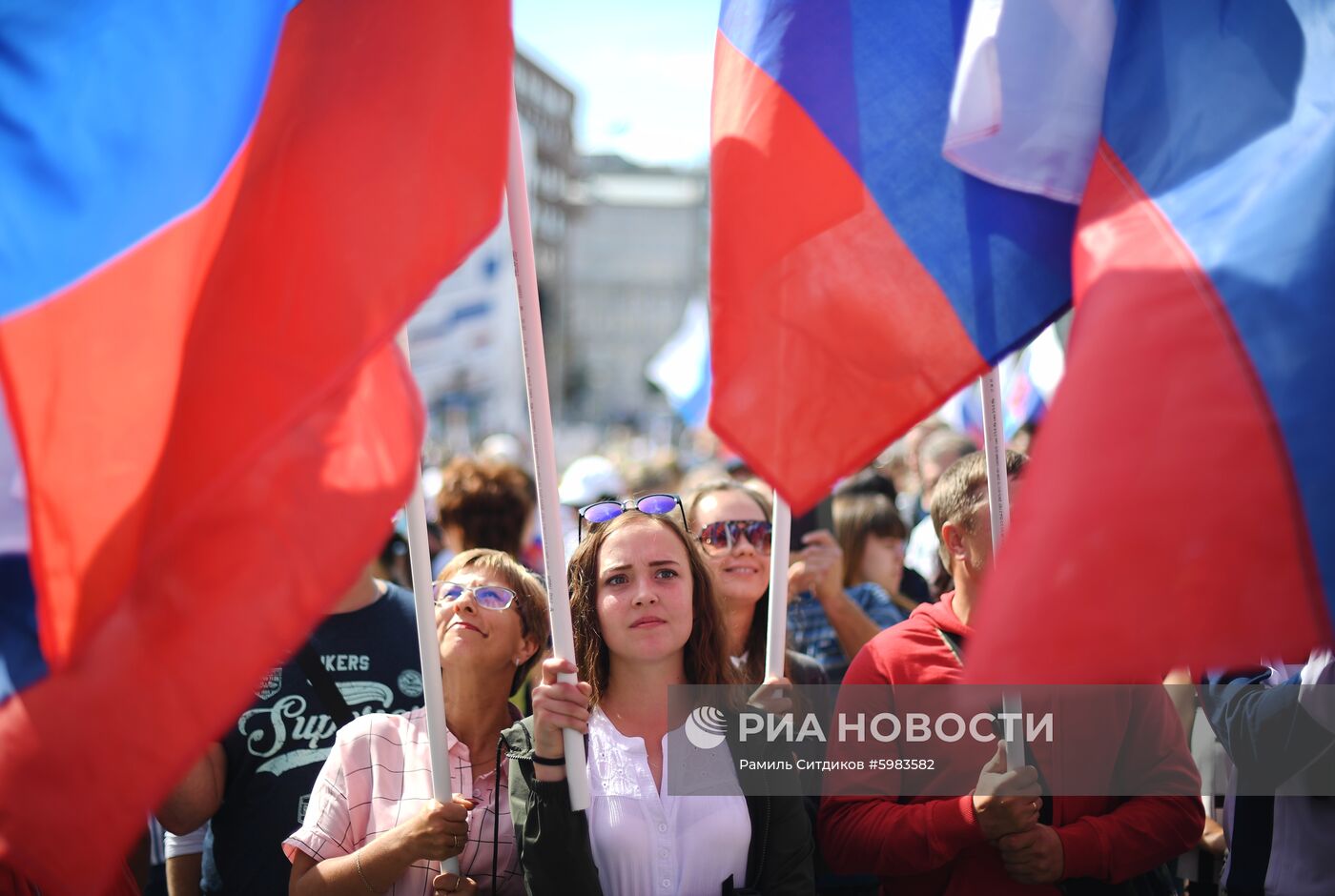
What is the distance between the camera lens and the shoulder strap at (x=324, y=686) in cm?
321

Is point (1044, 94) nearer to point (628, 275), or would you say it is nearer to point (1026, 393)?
point (1026, 393)

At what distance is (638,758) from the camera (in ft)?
8.74

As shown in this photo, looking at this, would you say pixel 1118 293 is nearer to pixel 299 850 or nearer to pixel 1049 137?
pixel 1049 137

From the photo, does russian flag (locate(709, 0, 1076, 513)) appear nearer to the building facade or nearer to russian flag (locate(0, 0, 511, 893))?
russian flag (locate(0, 0, 511, 893))

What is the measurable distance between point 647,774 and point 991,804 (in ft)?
2.21

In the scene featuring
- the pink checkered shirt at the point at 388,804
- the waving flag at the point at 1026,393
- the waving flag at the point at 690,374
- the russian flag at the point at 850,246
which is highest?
the waving flag at the point at 690,374

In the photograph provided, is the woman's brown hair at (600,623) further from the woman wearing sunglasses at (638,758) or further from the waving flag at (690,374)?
the waving flag at (690,374)

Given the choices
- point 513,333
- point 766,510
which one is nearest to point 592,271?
point 513,333

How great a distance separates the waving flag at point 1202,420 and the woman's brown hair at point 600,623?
39.4 inches

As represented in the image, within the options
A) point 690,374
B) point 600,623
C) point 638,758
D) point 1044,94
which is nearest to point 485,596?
point 600,623

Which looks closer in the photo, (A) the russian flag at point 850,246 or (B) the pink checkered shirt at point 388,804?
(A) the russian flag at point 850,246

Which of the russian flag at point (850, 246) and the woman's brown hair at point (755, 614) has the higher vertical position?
the russian flag at point (850, 246)

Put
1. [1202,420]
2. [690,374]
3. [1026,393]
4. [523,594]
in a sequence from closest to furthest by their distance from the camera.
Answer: [1202,420]
[523,594]
[1026,393]
[690,374]

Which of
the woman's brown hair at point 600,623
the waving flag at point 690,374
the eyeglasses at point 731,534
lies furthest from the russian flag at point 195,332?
the waving flag at point 690,374
